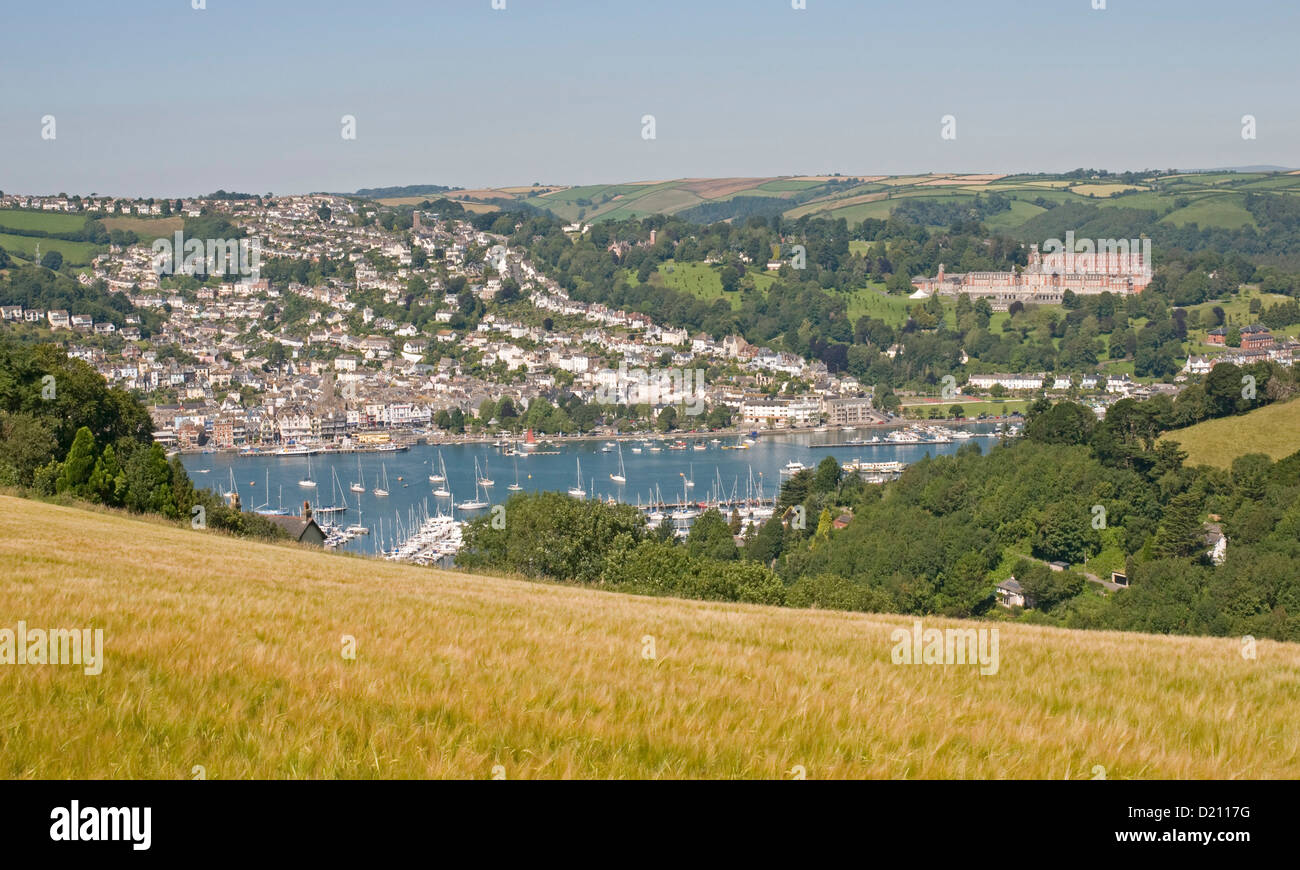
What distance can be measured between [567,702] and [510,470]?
110703 mm

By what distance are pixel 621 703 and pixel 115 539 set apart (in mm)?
12373

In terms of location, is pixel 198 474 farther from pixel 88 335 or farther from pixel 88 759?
pixel 88 759

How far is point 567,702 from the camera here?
500 centimetres

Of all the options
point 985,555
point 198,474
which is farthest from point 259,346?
point 985,555

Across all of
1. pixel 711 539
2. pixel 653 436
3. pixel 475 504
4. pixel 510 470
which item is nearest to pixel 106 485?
pixel 711 539

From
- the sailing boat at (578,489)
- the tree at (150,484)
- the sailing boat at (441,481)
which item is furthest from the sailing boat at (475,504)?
the tree at (150,484)

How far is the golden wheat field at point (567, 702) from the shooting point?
13.6 ft

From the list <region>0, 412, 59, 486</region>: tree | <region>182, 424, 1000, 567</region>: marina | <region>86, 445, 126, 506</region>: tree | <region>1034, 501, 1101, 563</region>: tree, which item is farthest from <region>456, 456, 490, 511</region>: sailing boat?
<region>86, 445, 126, 506</region>: tree

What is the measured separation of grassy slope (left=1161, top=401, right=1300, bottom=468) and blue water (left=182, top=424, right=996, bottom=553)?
127 feet

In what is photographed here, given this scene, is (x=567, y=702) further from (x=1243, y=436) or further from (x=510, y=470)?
(x=510, y=470)

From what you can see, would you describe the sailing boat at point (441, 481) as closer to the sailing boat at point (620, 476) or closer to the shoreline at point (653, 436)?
the shoreline at point (653, 436)
